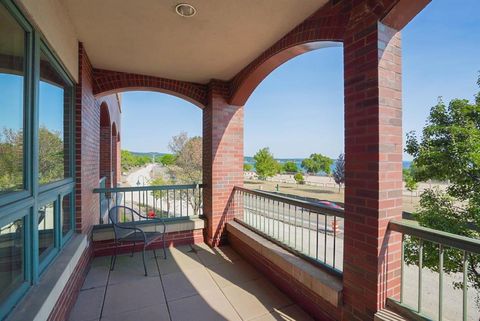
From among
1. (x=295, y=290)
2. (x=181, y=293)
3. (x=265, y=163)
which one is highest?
(x=265, y=163)

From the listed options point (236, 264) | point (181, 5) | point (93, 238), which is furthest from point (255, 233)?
point (181, 5)

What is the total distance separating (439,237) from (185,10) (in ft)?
8.41

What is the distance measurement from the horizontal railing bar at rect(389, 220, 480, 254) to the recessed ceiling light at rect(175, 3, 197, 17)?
2.35m

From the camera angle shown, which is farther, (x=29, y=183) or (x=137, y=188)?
(x=137, y=188)

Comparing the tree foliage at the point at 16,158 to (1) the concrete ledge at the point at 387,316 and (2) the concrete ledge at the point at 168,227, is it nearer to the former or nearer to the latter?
(2) the concrete ledge at the point at 168,227

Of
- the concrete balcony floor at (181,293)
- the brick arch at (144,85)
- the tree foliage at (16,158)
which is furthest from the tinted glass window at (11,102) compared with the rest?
the brick arch at (144,85)

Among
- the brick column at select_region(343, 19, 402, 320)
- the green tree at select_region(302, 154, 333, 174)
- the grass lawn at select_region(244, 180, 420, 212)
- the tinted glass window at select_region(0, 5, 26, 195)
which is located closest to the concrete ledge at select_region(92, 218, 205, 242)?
the tinted glass window at select_region(0, 5, 26, 195)

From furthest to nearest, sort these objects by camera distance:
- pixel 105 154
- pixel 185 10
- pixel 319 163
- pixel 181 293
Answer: pixel 319 163
pixel 105 154
pixel 181 293
pixel 185 10

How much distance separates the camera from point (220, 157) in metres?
3.93

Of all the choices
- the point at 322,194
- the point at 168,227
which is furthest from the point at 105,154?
the point at 322,194

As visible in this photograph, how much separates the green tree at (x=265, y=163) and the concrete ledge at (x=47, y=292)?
2917 centimetres

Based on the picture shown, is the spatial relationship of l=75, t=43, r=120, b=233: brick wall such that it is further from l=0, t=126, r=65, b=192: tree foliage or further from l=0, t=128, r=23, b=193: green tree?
l=0, t=128, r=23, b=193: green tree

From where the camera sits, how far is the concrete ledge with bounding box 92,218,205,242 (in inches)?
134

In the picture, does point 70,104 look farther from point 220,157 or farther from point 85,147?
point 220,157
